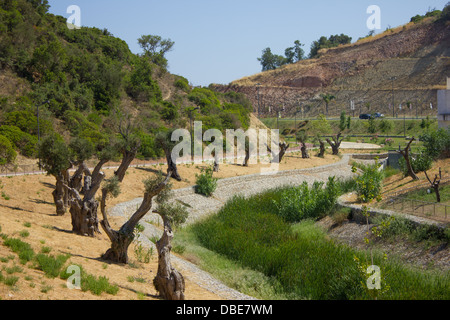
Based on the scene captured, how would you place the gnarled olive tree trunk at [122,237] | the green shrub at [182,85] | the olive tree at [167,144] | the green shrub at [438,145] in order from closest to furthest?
the gnarled olive tree trunk at [122,237]
the green shrub at [438,145]
the olive tree at [167,144]
the green shrub at [182,85]

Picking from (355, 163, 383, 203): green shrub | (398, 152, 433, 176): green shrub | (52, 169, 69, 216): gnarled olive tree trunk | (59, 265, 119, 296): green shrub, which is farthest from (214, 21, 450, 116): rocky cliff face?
(59, 265, 119, 296): green shrub

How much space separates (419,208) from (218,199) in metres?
14.0

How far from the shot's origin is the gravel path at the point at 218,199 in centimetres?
1445

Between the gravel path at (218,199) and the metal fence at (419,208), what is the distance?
9.07 meters

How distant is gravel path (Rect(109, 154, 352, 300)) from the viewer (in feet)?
47.4

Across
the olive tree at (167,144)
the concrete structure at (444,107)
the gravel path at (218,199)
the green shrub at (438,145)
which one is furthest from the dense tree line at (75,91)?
the concrete structure at (444,107)

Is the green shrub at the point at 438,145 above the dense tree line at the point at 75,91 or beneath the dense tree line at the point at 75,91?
beneath

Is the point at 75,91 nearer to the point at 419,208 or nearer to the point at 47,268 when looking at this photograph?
the point at 419,208

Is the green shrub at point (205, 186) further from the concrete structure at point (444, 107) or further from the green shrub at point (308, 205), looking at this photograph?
the concrete structure at point (444, 107)

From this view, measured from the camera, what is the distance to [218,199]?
1205 inches

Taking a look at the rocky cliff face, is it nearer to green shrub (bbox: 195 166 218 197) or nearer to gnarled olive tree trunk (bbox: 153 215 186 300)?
green shrub (bbox: 195 166 218 197)
